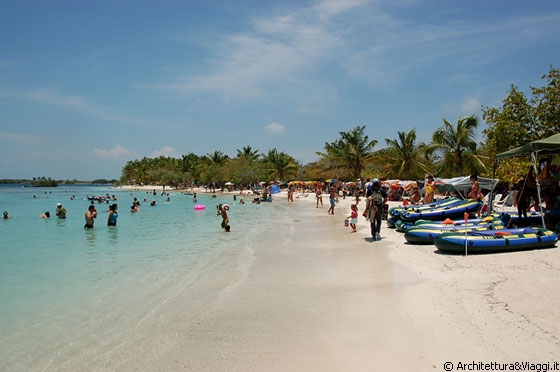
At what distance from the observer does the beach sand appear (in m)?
4.11

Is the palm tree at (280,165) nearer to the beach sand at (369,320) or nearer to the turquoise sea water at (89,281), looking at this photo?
the turquoise sea water at (89,281)

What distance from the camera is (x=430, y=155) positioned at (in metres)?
33.8

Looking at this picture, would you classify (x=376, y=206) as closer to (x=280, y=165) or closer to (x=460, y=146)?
(x=460, y=146)

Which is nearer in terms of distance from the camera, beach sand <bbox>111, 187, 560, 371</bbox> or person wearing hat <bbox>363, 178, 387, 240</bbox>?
beach sand <bbox>111, 187, 560, 371</bbox>

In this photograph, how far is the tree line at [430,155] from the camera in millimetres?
19891

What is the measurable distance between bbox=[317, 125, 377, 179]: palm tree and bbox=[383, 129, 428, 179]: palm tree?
4.23 meters

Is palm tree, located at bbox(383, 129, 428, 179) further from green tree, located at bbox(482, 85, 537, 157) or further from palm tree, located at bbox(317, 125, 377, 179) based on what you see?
green tree, located at bbox(482, 85, 537, 157)

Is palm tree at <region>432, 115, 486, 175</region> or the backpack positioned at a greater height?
palm tree at <region>432, 115, 486, 175</region>

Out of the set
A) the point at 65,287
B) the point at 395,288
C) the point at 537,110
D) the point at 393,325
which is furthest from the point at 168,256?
the point at 537,110

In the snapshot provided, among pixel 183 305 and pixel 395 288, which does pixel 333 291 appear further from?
pixel 183 305

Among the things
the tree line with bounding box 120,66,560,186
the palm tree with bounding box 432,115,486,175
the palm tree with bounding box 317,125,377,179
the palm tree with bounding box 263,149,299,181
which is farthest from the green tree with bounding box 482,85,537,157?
the palm tree with bounding box 263,149,299,181

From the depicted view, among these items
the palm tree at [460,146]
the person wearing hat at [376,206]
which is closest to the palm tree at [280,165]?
the palm tree at [460,146]

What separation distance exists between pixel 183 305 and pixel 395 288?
11.7 ft

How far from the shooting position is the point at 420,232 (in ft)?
33.6
